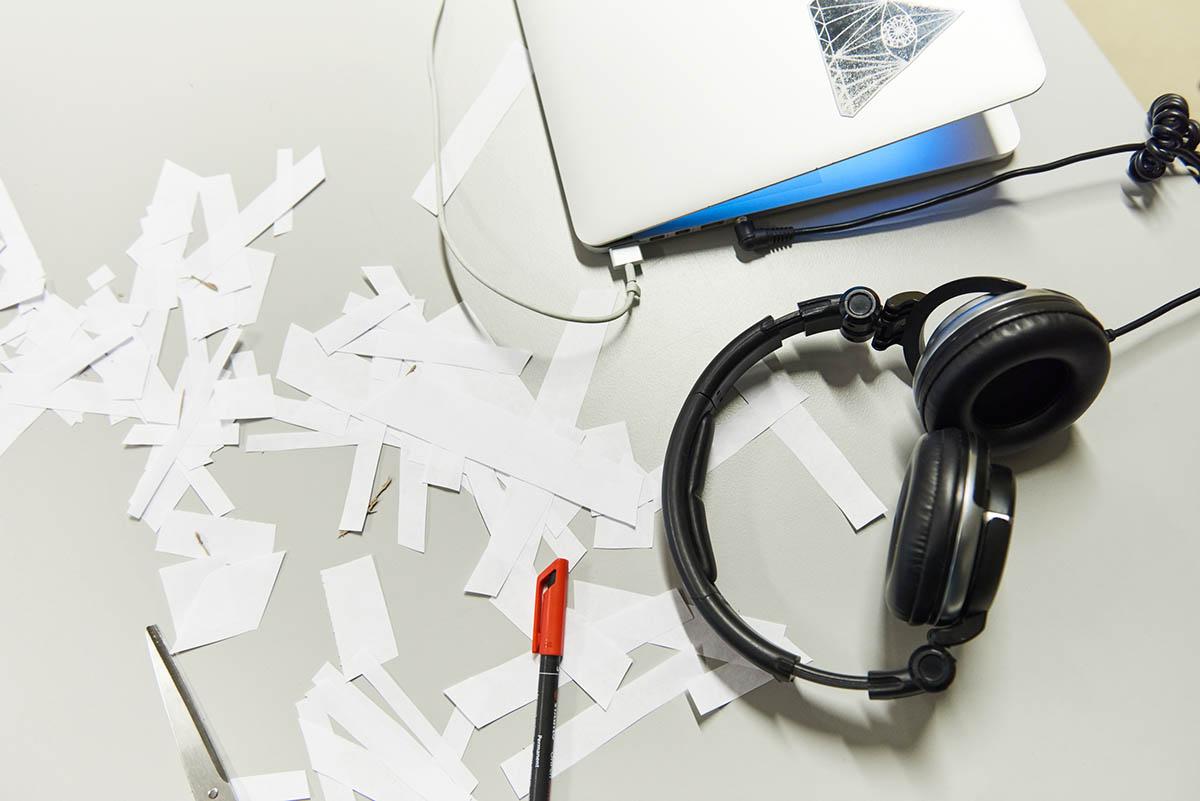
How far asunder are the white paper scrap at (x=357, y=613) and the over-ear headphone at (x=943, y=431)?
0.26 meters

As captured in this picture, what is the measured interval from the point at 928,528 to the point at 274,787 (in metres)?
0.56

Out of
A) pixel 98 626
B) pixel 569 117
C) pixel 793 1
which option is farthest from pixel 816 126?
pixel 98 626

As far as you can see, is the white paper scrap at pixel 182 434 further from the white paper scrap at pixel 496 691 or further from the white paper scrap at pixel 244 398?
the white paper scrap at pixel 496 691

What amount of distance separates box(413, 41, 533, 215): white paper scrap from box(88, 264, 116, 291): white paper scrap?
322mm

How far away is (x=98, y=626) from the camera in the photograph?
0.69m

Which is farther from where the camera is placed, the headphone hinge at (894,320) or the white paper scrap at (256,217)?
the white paper scrap at (256,217)

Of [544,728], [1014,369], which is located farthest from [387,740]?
[1014,369]

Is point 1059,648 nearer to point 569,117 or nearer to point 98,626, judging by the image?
point 569,117

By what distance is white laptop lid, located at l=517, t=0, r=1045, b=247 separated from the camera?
66 centimetres

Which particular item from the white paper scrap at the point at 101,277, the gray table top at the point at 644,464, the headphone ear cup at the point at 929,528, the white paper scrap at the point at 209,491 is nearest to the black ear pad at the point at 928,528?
the headphone ear cup at the point at 929,528

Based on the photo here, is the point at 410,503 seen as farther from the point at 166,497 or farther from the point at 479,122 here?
the point at 479,122

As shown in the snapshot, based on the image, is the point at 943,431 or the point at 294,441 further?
the point at 294,441

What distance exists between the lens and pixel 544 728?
2.05ft

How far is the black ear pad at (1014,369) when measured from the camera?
0.55 meters
